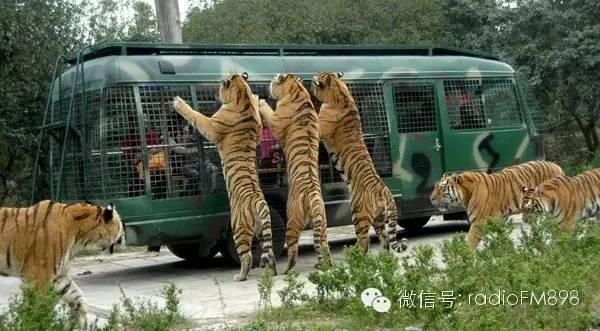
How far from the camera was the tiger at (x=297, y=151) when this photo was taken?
28.9 ft

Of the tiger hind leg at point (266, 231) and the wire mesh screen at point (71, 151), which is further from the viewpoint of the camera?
the wire mesh screen at point (71, 151)

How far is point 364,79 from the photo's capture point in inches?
406

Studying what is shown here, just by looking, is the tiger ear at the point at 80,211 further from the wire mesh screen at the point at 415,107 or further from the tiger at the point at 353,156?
the wire mesh screen at the point at 415,107

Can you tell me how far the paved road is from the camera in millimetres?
7102

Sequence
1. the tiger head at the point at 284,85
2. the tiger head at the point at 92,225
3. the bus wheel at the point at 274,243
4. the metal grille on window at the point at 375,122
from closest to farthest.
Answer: the tiger head at the point at 92,225, the tiger head at the point at 284,85, the bus wheel at the point at 274,243, the metal grille on window at the point at 375,122

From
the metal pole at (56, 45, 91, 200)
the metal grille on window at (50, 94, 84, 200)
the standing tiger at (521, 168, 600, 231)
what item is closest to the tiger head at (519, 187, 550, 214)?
the standing tiger at (521, 168, 600, 231)

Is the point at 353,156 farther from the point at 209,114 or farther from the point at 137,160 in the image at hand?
the point at 137,160

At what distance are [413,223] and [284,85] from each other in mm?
4346

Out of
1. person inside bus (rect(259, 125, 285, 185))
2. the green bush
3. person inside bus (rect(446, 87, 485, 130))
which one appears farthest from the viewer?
person inside bus (rect(446, 87, 485, 130))

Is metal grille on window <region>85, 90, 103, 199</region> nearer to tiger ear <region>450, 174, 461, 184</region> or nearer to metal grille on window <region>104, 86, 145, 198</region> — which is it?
metal grille on window <region>104, 86, 145, 198</region>

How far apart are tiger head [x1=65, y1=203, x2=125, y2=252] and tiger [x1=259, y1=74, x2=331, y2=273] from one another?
2343 millimetres

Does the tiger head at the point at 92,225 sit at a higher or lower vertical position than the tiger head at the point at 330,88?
lower

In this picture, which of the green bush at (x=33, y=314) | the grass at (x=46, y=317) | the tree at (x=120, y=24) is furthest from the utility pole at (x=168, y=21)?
the green bush at (x=33, y=314)

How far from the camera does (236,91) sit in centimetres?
885
